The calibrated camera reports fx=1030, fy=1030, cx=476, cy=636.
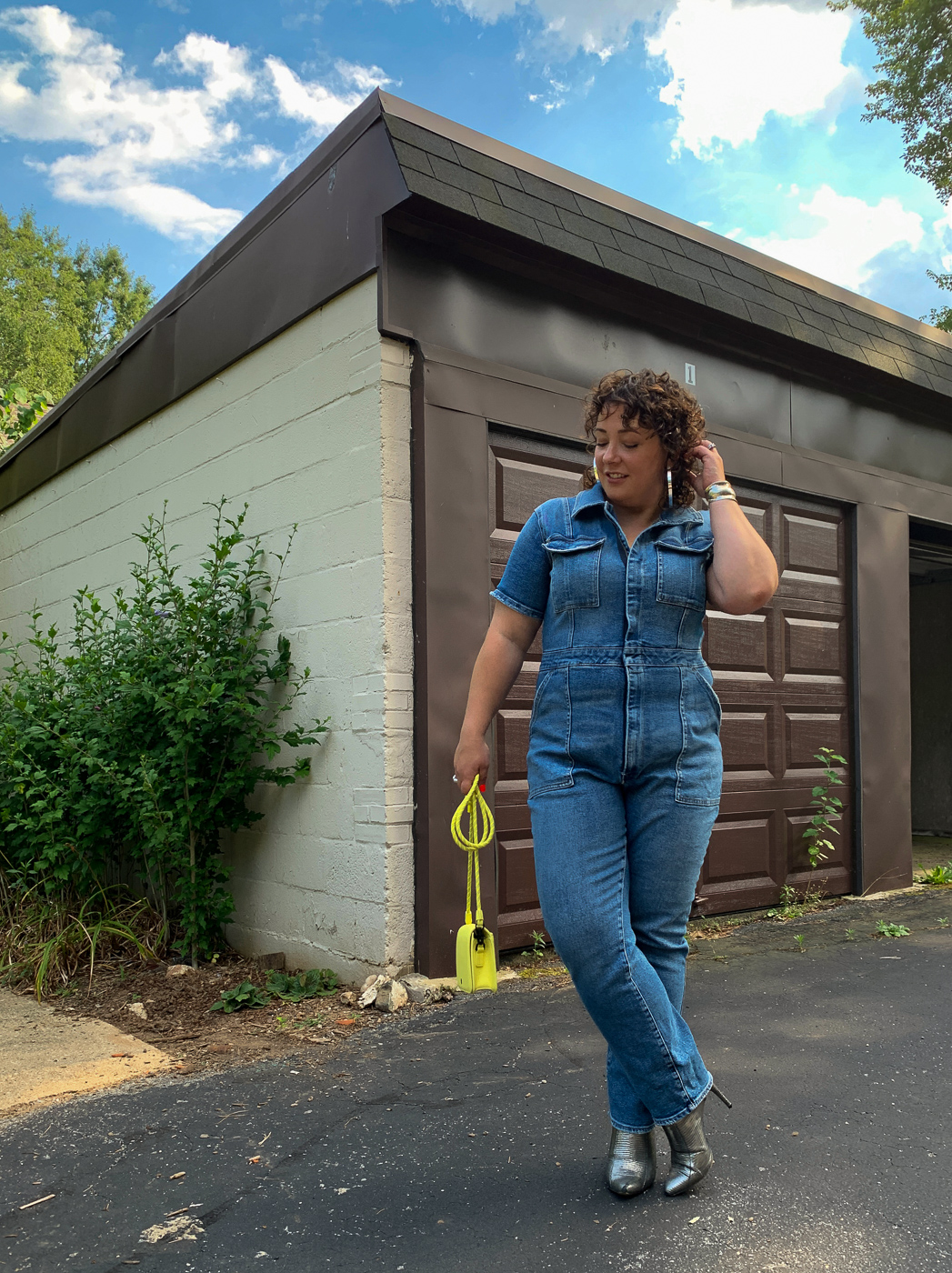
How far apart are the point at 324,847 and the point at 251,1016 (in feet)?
2.60

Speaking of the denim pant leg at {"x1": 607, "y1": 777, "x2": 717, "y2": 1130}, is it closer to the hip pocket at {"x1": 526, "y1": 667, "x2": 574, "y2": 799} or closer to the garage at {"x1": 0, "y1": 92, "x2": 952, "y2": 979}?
the hip pocket at {"x1": 526, "y1": 667, "x2": 574, "y2": 799}

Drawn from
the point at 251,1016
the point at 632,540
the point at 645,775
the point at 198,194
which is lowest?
the point at 251,1016

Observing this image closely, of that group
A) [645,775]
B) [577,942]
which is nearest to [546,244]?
[645,775]

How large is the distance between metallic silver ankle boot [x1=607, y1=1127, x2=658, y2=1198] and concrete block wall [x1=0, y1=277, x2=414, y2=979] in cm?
189

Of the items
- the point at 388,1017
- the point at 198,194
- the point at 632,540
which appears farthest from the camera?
the point at 198,194

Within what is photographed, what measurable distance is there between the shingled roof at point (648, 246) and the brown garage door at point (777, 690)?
957 mm

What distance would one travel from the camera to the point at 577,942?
226 centimetres

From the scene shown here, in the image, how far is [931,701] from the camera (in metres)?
9.96

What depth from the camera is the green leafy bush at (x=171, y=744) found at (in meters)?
4.72

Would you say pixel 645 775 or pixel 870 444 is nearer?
pixel 645 775

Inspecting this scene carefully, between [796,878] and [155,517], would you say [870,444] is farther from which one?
[155,517]

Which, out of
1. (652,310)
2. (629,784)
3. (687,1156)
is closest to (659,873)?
(629,784)

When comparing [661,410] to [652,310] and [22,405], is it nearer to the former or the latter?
[652,310]

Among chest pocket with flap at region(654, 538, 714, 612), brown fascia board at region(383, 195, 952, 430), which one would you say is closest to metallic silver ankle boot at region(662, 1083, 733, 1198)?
chest pocket with flap at region(654, 538, 714, 612)
